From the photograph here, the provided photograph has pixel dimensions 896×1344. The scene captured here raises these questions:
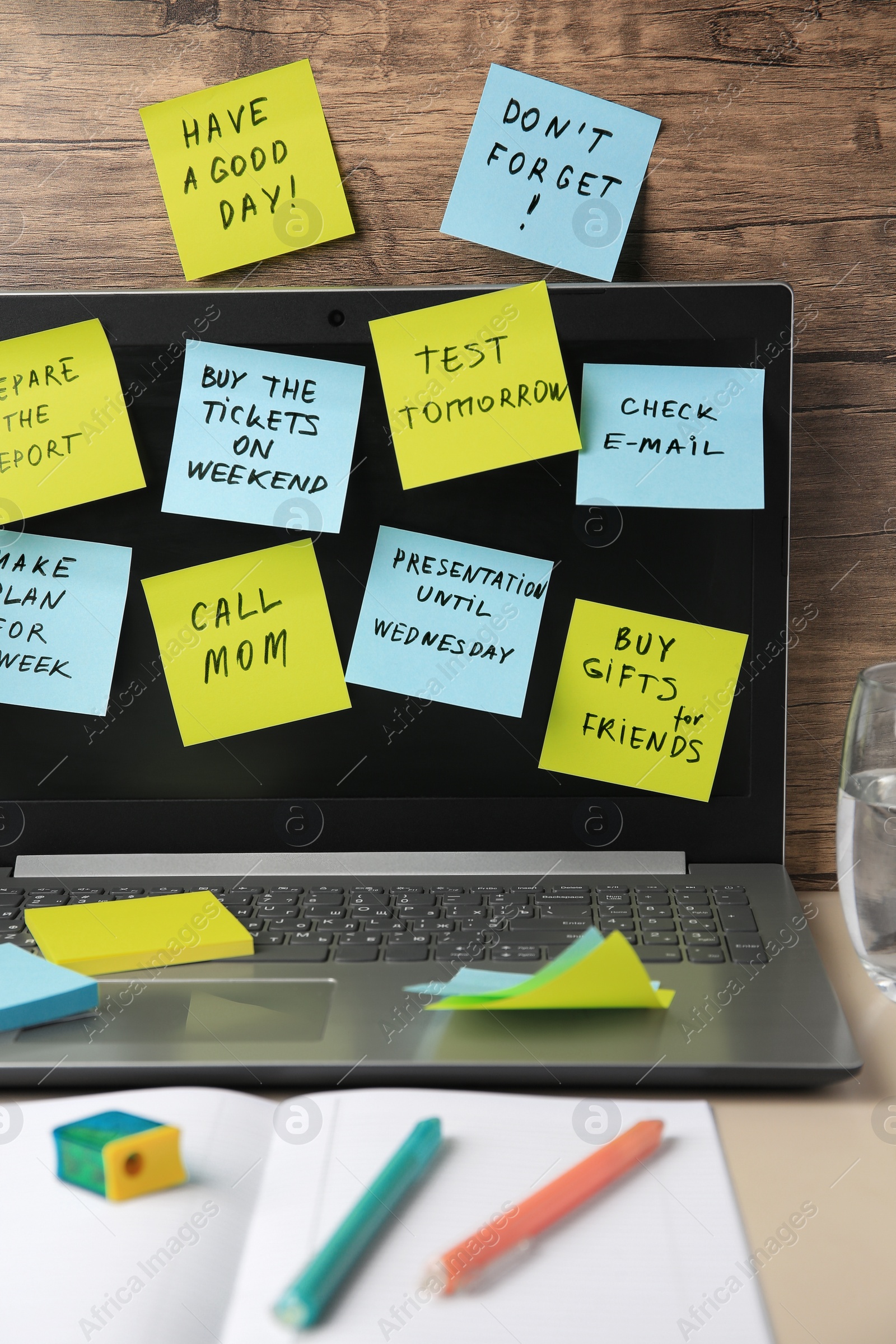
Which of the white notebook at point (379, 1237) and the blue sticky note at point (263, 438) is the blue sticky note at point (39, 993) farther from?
the blue sticky note at point (263, 438)

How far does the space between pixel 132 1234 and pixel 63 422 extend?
51 cm

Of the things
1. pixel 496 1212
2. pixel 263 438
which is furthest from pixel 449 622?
pixel 496 1212

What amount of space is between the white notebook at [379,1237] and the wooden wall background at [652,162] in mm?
431

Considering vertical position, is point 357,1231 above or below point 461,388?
below

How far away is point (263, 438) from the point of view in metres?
0.67

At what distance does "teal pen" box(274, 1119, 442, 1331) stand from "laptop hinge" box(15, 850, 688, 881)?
0.27 m

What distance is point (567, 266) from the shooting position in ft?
2.30

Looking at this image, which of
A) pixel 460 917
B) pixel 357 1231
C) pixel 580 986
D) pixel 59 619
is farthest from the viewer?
pixel 59 619

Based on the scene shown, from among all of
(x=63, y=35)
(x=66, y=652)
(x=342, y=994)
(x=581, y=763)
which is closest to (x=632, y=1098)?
(x=342, y=994)

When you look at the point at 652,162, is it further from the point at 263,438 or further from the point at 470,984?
the point at 470,984

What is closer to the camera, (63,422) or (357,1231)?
(357,1231)

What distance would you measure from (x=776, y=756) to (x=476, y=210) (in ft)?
1.44

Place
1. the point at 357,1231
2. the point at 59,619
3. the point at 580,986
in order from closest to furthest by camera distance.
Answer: the point at 357,1231 → the point at 580,986 → the point at 59,619

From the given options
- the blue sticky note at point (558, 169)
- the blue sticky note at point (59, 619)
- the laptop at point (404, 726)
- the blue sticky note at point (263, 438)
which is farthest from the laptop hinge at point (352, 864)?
the blue sticky note at point (558, 169)
